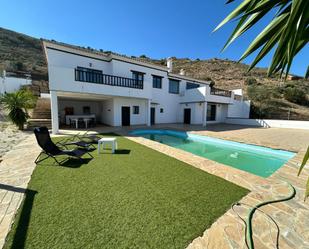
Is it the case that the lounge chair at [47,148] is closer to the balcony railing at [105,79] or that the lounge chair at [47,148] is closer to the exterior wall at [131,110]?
the balcony railing at [105,79]

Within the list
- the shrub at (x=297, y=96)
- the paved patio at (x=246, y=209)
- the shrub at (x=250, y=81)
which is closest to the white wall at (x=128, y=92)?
the paved patio at (x=246, y=209)

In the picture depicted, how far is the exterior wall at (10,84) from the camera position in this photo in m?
21.5

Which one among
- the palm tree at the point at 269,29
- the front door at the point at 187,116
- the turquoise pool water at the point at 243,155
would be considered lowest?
the turquoise pool water at the point at 243,155

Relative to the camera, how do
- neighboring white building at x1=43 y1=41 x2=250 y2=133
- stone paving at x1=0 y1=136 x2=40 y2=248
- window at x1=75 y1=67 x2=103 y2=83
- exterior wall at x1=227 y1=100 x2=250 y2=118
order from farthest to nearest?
exterior wall at x1=227 y1=100 x2=250 y2=118 → neighboring white building at x1=43 y1=41 x2=250 y2=133 → window at x1=75 y1=67 x2=103 y2=83 → stone paving at x1=0 y1=136 x2=40 y2=248

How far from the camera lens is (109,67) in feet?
47.5

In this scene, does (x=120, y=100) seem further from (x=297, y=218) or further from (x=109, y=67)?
(x=297, y=218)

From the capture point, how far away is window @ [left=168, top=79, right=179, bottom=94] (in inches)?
755

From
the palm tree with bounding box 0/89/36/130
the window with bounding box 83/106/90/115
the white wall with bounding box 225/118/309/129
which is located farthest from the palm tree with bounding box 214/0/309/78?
the window with bounding box 83/106/90/115

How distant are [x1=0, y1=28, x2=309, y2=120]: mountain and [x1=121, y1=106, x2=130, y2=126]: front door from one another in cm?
1353

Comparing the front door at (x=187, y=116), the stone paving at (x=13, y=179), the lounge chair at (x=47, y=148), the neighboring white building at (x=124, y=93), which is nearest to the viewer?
the stone paving at (x=13, y=179)

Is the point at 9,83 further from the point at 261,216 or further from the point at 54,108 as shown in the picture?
the point at 261,216

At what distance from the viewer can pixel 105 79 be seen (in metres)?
12.8

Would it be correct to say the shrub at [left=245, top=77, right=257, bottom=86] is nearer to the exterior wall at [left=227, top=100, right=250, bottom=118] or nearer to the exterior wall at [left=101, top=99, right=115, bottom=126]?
the exterior wall at [left=227, top=100, right=250, bottom=118]

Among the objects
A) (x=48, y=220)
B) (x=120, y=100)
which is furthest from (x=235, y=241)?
(x=120, y=100)
